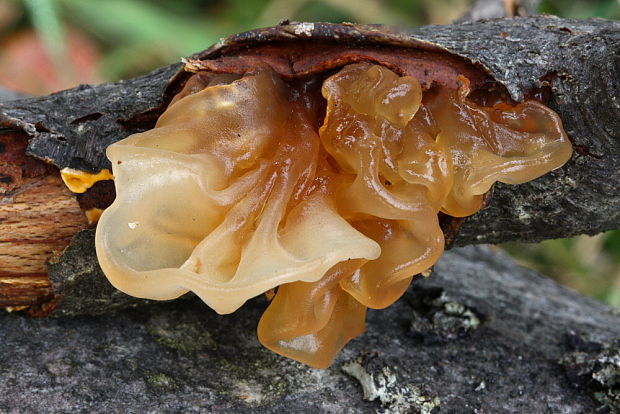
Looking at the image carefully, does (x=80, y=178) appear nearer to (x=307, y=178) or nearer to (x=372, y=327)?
(x=307, y=178)

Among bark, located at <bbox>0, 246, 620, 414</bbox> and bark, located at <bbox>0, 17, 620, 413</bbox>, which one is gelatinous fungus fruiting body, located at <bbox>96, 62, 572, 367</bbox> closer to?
bark, located at <bbox>0, 17, 620, 413</bbox>

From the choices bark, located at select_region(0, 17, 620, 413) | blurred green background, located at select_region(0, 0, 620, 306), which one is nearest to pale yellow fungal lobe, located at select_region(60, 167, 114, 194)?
bark, located at select_region(0, 17, 620, 413)

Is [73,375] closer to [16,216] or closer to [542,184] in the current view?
[16,216]

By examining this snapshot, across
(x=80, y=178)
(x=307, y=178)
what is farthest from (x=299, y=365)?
(x=80, y=178)

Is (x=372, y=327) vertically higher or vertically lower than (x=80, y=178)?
lower

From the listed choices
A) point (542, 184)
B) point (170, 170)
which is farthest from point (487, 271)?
point (170, 170)

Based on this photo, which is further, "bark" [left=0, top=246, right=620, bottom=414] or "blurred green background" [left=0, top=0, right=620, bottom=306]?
"blurred green background" [left=0, top=0, right=620, bottom=306]
